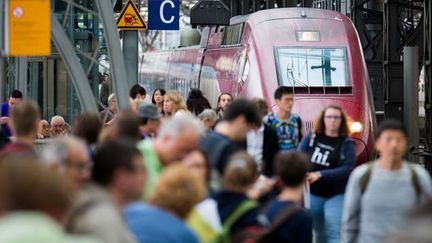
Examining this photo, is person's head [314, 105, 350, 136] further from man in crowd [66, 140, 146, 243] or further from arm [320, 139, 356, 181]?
man in crowd [66, 140, 146, 243]

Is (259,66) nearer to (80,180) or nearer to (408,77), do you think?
(408,77)

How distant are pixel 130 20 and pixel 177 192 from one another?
587 inches

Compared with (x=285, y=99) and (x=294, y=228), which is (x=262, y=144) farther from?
(x=294, y=228)

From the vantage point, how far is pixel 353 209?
9.86 meters

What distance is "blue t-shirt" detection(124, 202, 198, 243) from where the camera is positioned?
21.1 ft

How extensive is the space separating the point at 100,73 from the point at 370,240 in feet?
35.1

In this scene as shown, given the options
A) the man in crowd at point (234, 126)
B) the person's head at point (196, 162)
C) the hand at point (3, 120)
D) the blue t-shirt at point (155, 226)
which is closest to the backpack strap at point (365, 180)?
the man in crowd at point (234, 126)

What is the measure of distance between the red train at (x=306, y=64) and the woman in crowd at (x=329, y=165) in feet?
33.6

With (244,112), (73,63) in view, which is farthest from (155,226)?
(73,63)

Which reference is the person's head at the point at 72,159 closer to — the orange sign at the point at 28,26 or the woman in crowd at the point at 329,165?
the orange sign at the point at 28,26

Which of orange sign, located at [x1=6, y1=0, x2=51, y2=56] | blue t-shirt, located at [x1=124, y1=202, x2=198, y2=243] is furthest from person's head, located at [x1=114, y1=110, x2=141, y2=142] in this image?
blue t-shirt, located at [x1=124, y1=202, x2=198, y2=243]

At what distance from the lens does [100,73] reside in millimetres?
19906

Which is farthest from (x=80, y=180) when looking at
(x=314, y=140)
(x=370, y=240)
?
(x=314, y=140)

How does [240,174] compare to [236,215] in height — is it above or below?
above
